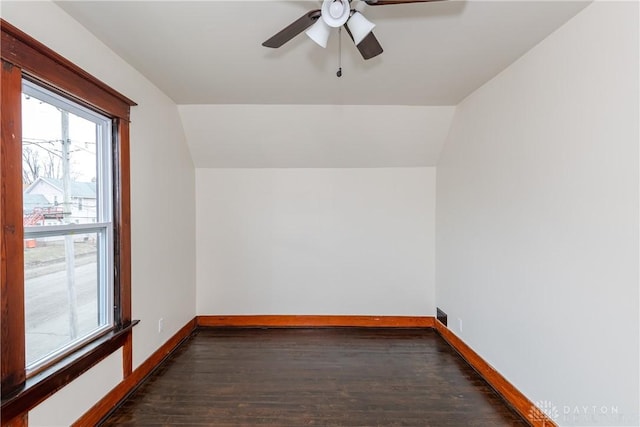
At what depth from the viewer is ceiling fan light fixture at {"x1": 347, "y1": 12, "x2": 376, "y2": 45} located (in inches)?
57.6

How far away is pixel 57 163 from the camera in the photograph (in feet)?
5.87

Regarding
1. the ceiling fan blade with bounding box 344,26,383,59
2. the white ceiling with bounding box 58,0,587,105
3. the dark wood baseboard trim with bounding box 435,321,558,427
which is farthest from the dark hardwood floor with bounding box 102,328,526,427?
the white ceiling with bounding box 58,0,587,105

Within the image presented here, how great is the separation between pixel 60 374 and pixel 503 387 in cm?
299

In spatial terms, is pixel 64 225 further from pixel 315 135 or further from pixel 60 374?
pixel 315 135

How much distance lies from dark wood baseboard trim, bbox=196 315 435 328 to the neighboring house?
211 centimetres

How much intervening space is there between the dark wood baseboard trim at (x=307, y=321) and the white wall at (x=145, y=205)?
393 mm

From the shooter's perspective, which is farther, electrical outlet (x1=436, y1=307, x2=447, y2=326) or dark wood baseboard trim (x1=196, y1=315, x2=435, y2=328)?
dark wood baseboard trim (x1=196, y1=315, x2=435, y2=328)

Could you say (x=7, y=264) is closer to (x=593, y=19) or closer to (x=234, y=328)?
(x=234, y=328)

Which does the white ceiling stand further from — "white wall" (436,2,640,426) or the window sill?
the window sill

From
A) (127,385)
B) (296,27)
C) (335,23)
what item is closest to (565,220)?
(335,23)

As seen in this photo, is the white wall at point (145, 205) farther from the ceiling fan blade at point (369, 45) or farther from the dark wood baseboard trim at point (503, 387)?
the dark wood baseboard trim at point (503, 387)

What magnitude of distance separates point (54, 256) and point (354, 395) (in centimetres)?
225

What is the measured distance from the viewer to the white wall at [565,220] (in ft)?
4.70

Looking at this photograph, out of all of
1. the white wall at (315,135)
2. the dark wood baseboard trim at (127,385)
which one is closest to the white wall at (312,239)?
the white wall at (315,135)
